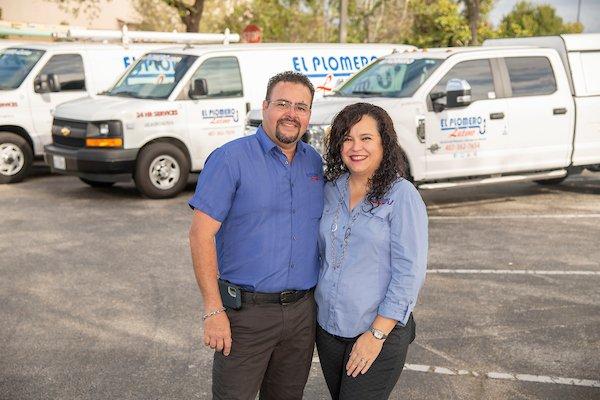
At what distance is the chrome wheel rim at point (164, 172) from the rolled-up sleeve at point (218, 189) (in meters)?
7.15

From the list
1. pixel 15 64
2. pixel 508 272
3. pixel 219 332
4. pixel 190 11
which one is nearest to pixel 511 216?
pixel 508 272

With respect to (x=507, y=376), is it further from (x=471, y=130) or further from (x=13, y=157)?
(x=13, y=157)

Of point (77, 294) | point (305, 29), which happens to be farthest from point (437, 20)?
point (77, 294)

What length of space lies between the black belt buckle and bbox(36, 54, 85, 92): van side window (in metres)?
9.54

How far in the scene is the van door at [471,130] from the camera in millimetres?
8727

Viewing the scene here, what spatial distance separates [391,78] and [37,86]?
5.40 m

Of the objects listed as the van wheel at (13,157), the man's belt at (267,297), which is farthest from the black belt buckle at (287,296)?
the van wheel at (13,157)

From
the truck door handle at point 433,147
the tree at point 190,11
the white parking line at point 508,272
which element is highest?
the tree at point 190,11

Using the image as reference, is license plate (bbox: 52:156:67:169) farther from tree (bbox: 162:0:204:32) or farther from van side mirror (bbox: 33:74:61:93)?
tree (bbox: 162:0:204:32)

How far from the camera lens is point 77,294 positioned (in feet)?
20.0

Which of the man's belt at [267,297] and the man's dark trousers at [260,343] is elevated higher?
the man's belt at [267,297]

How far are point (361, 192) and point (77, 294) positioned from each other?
3.84m

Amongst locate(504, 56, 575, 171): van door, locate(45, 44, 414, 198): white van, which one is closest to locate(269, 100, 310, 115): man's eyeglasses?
locate(504, 56, 575, 171): van door

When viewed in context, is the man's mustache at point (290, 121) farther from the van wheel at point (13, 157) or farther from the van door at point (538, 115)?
the van wheel at point (13, 157)
